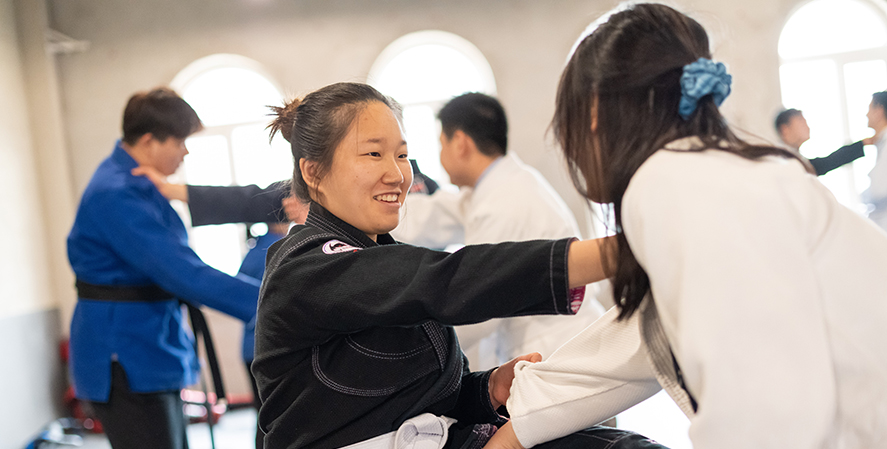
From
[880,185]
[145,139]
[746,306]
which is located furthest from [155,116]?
[880,185]

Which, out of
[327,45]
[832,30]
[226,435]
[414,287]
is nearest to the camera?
[414,287]

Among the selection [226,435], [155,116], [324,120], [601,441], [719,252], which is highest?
[155,116]

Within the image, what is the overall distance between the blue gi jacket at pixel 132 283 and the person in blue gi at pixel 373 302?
2.76 feet

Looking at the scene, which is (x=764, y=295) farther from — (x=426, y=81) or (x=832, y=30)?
(x=832, y=30)

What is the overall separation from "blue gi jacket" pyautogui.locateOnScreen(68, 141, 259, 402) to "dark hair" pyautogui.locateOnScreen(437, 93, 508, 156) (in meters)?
1.14

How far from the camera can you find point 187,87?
5648 mm

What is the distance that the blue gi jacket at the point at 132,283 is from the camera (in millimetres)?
2006

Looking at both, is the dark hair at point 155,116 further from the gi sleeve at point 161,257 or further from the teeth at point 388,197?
the teeth at point 388,197

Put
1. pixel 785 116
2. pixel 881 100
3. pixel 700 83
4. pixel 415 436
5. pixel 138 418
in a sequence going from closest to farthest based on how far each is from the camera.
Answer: pixel 700 83 → pixel 415 436 → pixel 138 418 → pixel 881 100 → pixel 785 116

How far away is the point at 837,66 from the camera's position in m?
5.46

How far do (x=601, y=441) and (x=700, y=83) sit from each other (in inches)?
24.5

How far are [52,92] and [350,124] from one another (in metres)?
4.88

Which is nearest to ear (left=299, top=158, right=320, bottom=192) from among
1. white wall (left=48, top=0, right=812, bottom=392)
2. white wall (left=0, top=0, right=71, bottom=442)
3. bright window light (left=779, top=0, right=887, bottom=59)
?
white wall (left=0, top=0, right=71, bottom=442)

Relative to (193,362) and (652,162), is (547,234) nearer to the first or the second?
(193,362)
